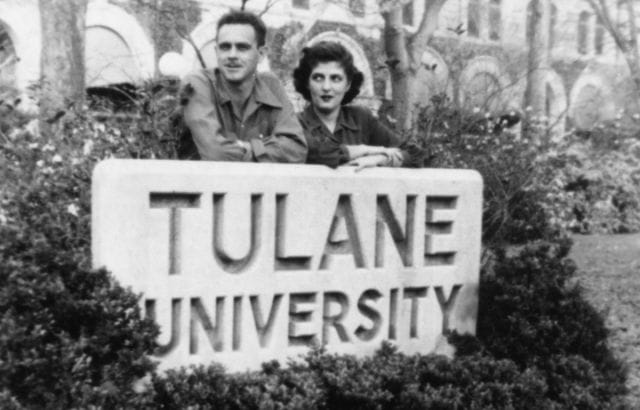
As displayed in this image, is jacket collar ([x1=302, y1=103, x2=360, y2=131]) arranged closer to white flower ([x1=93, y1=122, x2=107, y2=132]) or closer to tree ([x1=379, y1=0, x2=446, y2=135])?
white flower ([x1=93, y1=122, x2=107, y2=132])

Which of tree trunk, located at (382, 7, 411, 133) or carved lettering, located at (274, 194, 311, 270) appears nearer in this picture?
carved lettering, located at (274, 194, 311, 270)

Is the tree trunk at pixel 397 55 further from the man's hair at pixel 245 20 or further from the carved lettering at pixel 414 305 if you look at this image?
the man's hair at pixel 245 20

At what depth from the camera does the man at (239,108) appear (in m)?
4.59

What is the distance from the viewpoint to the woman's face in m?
5.17

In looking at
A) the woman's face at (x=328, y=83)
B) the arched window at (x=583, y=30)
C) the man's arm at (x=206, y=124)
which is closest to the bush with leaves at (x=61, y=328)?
the man's arm at (x=206, y=124)

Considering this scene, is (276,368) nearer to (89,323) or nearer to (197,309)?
(197,309)

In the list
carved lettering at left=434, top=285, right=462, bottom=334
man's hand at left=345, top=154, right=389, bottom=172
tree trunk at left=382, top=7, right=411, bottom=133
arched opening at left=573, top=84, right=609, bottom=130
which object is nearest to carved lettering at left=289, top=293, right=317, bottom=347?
man's hand at left=345, top=154, right=389, bottom=172

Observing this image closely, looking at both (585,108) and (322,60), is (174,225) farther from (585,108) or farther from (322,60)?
(585,108)

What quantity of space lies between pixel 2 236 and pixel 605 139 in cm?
1503

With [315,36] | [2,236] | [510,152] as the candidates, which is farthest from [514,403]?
[315,36]

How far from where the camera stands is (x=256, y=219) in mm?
4531

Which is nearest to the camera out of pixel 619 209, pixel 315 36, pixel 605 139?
pixel 619 209

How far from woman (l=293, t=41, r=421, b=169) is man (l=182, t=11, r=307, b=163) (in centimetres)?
20

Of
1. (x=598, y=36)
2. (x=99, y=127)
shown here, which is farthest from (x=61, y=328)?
(x=598, y=36)
